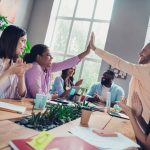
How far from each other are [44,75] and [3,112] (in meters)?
1.45

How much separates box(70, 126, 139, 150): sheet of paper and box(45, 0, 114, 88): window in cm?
515

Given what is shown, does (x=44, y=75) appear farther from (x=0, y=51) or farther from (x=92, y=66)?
(x=92, y=66)

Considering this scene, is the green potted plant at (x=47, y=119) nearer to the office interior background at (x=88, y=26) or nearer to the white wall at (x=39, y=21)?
the office interior background at (x=88, y=26)

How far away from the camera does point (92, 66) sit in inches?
264

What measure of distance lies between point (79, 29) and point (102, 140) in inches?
243

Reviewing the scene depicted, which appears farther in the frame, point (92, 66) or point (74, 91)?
point (92, 66)

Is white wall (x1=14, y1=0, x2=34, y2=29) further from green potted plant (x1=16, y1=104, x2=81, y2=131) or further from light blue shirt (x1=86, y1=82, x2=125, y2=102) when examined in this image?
green potted plant (x1=16, y1=104, x2=81, y2=131)

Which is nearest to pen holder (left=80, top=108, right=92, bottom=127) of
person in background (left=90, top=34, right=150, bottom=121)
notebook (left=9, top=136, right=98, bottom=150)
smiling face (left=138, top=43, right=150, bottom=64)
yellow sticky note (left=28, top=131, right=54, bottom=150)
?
notebook (left=9, top=136, right=98, bottom=150)

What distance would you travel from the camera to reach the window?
6652 mm

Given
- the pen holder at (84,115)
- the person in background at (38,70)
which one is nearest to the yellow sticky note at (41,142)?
the pen holder at (84,115)

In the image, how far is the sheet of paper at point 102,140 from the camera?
108 centimetres

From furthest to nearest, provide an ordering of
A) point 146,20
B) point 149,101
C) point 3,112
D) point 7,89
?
1. point 146,20
2. point 7,89
3. point 149,101
4. point 3,112

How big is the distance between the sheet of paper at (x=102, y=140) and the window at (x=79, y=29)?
5.15 metres

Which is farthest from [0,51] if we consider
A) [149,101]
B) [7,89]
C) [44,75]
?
[149,101]
